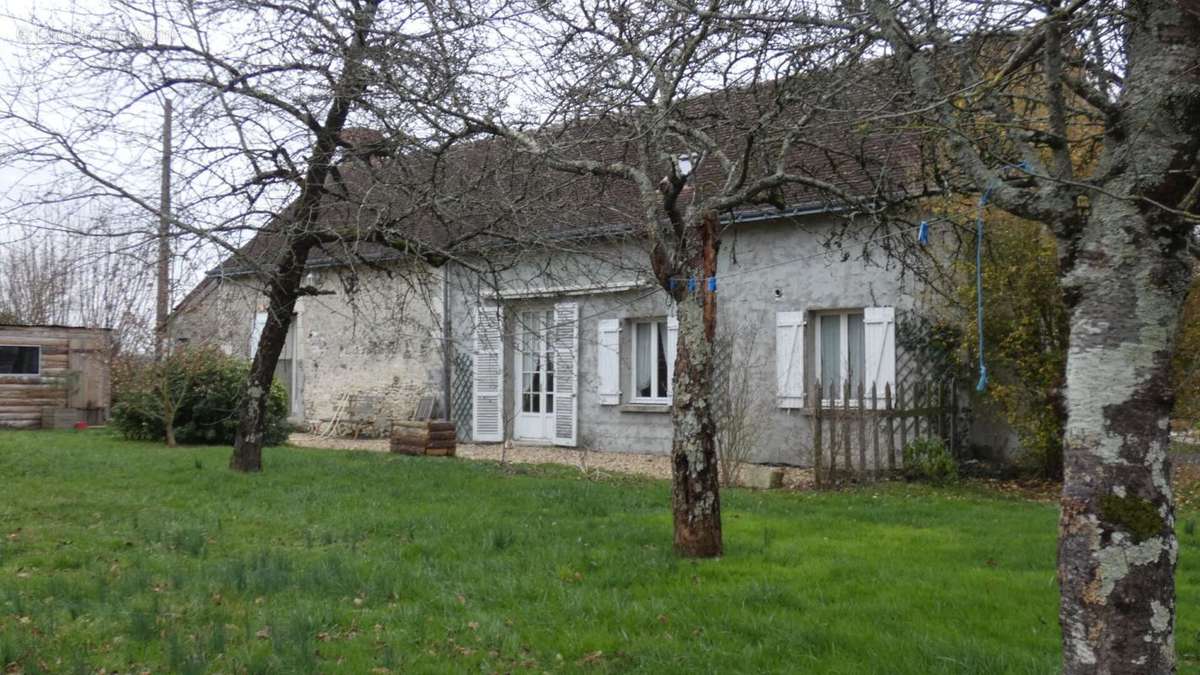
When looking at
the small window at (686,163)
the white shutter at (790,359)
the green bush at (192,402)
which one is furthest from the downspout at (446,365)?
the small window at (686,163)

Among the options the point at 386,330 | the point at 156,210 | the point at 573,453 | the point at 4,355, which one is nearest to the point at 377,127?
the point at 156,210

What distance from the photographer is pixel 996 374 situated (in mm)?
12227

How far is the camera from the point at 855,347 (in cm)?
1368

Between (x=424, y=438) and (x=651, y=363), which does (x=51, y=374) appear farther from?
(x=651, y=363)

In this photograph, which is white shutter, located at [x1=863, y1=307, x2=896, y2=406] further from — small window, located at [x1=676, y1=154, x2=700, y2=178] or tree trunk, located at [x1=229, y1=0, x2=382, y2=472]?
tree trunk, located at [x1=229, y1=0, x2=382, y2=472]

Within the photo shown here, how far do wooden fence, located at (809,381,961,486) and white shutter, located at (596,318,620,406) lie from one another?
11.7 ft

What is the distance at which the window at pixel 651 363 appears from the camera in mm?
15547

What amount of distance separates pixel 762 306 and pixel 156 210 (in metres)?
8.07

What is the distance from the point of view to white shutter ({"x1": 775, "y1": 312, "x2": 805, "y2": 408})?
13.8 m

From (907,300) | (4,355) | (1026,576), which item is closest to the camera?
(1026,576)

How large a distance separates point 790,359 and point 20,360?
52.2 ft

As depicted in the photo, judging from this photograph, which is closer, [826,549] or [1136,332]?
[1136,332]

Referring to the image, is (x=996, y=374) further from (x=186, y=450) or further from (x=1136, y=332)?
(x=186, y=450)

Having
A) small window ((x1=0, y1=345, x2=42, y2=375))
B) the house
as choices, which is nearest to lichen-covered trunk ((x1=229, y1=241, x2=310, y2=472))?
the house
